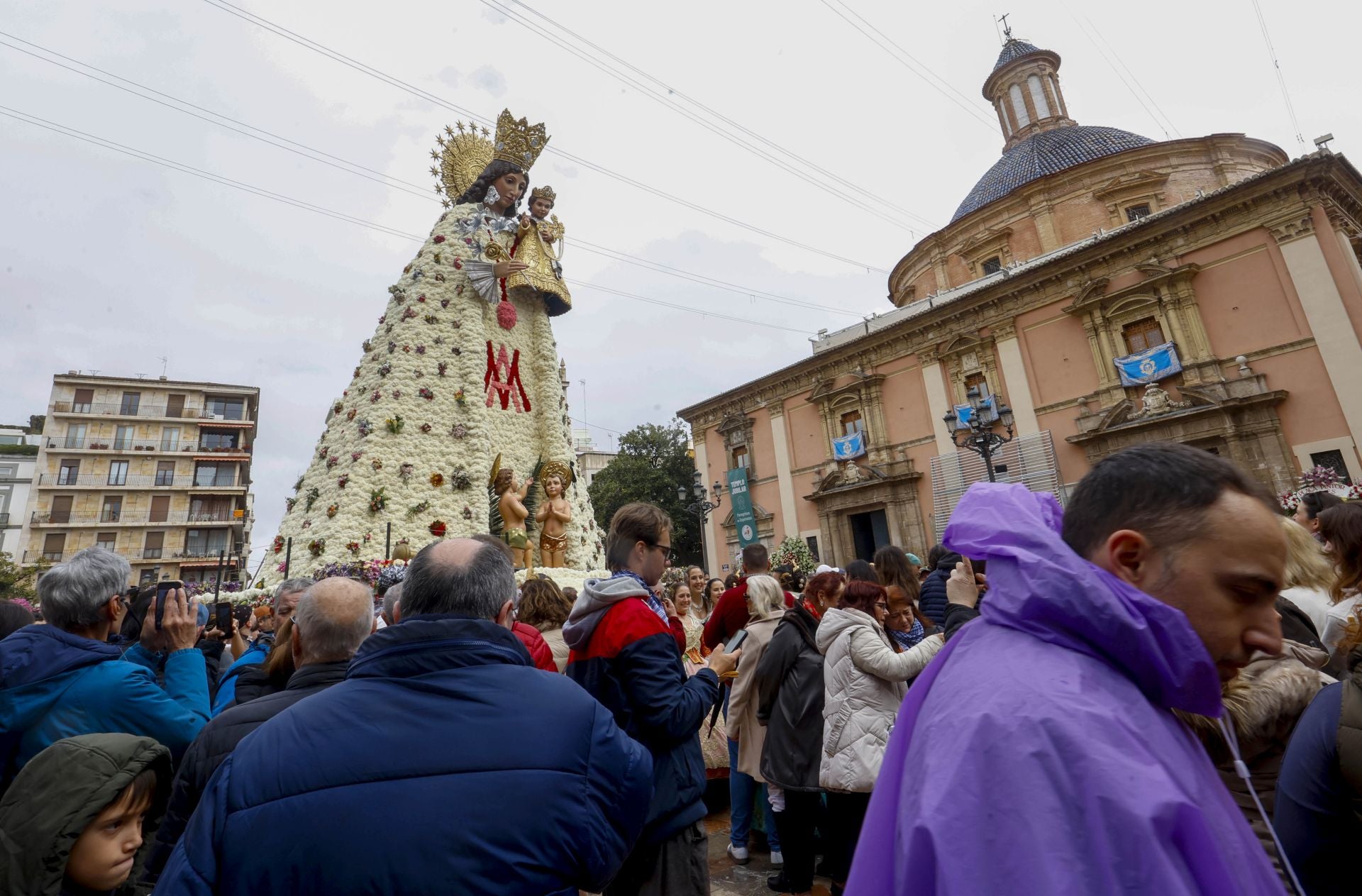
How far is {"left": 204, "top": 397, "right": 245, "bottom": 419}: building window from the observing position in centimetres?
4294

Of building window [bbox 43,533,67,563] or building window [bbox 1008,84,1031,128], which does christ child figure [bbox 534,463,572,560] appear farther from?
building window [bbox 43,533,67,563]

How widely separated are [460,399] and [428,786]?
10.7 metres

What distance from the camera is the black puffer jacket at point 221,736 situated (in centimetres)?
194

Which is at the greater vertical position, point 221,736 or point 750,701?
point 221,736

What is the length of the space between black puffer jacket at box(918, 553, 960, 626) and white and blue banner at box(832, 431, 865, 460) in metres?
18.4

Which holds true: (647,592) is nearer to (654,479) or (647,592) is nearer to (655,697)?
(655,697)

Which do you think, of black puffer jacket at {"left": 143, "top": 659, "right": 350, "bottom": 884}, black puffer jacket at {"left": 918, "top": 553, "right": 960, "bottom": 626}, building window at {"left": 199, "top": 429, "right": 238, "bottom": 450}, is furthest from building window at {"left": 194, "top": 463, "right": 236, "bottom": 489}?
black puffer jacket at {"left": 143, "top": 659, "right": 350, "bottom": 884}

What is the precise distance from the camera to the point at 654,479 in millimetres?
33500

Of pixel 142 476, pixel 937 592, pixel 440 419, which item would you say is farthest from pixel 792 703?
pixel 142 476

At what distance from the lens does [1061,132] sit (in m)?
26.0

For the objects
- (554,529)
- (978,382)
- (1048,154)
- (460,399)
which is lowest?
(554,529)

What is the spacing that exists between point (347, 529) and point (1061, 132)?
29900mm

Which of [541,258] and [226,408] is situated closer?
[541,258]

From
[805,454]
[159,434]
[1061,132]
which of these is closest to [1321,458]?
[805,454]
